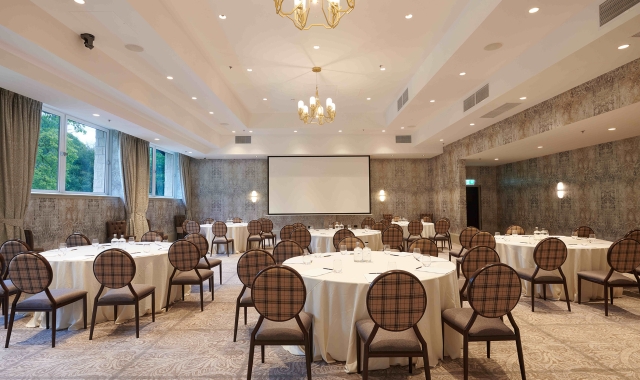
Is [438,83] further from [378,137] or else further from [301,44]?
[378,137]

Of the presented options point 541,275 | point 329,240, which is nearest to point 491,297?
point 541,275

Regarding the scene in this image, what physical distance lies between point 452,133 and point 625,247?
6.63m

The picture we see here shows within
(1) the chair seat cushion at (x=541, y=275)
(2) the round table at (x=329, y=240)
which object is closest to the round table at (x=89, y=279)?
(2) the round table at (x=329, y=240)

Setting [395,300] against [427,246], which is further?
[427,246]

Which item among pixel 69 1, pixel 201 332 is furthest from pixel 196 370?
pixel 69 1

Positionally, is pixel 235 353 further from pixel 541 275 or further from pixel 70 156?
pixel 70 156

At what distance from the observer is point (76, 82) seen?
616 cm

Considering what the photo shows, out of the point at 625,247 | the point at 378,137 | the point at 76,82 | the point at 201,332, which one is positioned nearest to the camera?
the point at 201,332

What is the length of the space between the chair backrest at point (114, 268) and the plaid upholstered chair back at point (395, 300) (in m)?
2.86

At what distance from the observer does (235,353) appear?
3527mm

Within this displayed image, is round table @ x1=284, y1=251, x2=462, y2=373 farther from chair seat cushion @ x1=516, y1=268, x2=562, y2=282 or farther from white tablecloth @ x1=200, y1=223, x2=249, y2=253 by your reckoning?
white tablecloth @ x1=200, y1=223, x2=249, y2=253

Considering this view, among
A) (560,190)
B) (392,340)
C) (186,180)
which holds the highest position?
(186,180)

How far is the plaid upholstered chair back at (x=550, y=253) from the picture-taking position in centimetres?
466

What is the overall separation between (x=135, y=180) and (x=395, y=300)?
956cm
